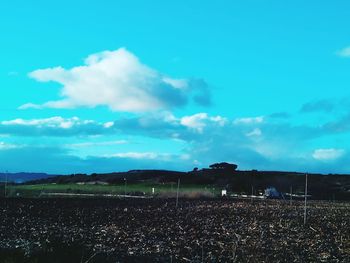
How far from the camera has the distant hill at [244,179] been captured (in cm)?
8612

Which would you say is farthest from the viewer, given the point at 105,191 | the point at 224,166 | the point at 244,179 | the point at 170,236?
the point at 224,166

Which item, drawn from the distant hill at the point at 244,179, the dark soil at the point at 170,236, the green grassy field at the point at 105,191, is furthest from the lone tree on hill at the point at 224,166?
the dark soil at the point at 170,236

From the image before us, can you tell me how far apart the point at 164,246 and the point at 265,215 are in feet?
51.9

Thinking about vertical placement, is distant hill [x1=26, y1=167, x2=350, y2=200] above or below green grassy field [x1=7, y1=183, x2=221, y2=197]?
above

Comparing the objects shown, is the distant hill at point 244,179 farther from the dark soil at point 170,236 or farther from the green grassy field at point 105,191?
the dark soil at point 170,236

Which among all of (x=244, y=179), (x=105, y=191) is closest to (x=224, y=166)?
(x=244, y=179)

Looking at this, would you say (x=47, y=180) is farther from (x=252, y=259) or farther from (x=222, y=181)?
(x=252, y=259)

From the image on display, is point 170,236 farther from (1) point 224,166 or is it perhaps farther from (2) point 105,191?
(1) point 224,166

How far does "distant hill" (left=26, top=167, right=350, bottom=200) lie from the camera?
8612cm

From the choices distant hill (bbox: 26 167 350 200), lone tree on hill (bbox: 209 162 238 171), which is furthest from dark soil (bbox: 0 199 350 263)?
lone tree on hill (bbox: 209 162 238 171)

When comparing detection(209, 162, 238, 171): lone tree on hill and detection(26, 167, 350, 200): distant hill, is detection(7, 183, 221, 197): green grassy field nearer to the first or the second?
detection(26, 167, 350, 200): distant hill

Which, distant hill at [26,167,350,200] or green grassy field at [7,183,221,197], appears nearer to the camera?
green grassy field at [7,183,221,197]

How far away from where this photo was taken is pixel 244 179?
3750 inches

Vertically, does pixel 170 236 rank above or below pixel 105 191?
below
